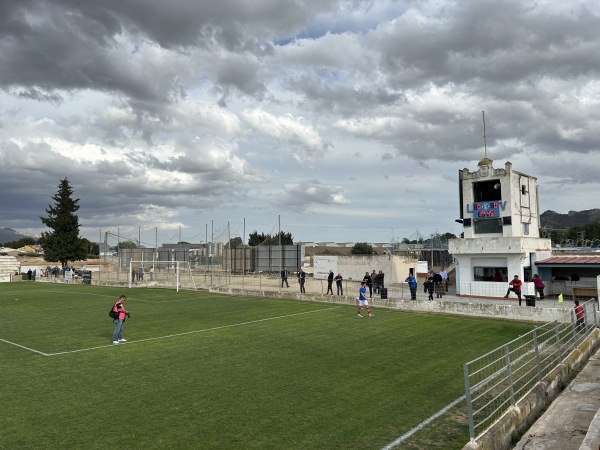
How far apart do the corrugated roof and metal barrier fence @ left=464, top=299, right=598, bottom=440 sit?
1100 cm

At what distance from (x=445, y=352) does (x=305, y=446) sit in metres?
8.59

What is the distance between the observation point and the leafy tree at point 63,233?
216ft

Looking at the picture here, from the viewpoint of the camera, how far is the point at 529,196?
104 feet

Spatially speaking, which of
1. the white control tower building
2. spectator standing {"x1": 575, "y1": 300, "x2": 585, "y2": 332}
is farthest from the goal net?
spectator standing {"x1": 575, "y1": 300, "x2": 585, "y2": 332}

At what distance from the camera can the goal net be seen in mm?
42334

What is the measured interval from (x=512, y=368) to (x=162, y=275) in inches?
1774

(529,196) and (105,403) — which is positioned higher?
(529,196)

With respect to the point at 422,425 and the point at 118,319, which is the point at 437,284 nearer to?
the point at 118,319

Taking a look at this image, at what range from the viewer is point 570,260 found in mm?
28375

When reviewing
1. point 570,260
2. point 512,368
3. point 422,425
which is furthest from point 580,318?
point 570,260

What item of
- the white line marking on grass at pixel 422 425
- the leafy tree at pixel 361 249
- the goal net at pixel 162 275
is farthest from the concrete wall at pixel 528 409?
the leafy tree at pixel 361 249

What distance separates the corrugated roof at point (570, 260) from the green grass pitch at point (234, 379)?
9999mm

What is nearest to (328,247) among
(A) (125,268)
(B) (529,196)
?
(A) (125,268)

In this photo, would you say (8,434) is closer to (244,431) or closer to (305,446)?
(244,431)
